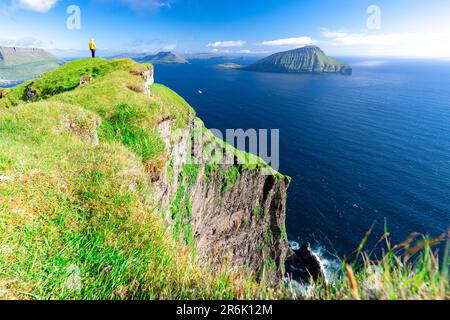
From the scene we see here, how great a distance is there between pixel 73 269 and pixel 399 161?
88.9 metres

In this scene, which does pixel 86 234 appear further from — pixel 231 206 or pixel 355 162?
pixel 355 162

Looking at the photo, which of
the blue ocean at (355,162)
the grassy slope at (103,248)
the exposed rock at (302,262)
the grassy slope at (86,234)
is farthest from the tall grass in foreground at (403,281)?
the exposed rock at (302,262)

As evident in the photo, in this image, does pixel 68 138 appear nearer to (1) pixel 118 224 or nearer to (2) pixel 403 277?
(1) pixel 118 224

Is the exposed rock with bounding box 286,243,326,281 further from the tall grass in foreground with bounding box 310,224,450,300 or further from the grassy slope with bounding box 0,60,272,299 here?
the tall grass in foreground with bounding box 310,224,450,300

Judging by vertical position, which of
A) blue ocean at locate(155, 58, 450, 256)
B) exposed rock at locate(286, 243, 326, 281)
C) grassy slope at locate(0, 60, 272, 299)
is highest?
grassy slope at locate(0, 60, 272, 299)

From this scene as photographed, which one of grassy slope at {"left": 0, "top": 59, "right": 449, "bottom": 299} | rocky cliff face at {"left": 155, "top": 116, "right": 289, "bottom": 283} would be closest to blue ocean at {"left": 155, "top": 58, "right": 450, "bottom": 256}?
rocky cliff face at {"left": 155, "top": 116, "right": 289, "bottom": 283}

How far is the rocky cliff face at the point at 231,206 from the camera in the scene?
22750mm

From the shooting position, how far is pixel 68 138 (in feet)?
36.0

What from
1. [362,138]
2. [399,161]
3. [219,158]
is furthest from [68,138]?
[362,138]

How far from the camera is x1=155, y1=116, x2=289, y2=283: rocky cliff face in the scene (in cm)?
2275

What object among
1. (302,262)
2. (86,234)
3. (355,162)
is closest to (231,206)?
(302,262)

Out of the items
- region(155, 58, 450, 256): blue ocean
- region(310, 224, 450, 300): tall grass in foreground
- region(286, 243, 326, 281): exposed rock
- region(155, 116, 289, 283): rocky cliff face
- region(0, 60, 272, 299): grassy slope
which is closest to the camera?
region(310, 224, 450, 300): tall grass in foreground

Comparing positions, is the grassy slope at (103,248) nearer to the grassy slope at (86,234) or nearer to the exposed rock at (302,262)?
the grassy slope at (86,234)

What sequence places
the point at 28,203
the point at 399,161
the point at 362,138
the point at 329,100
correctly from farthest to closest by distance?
1. the point at 329,100
2. the point at 362,138
3. the point at 399,161
4. the point at 28,203
